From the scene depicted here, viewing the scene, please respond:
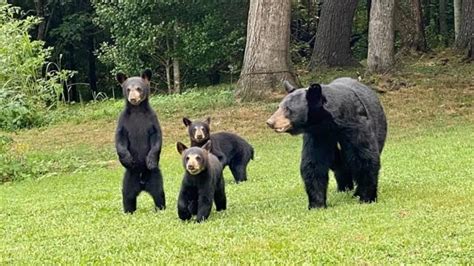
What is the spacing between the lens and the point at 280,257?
628cm

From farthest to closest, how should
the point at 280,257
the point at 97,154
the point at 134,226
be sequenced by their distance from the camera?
the point at 97,154
the point at 134,226
the point at 280,257

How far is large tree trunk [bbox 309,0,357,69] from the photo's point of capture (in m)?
24.9

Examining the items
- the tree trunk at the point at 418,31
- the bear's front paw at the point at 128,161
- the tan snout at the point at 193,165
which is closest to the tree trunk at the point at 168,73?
the tree trunk at the point at 418,31

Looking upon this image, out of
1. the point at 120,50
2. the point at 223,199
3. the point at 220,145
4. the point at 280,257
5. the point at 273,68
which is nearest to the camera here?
the point at 280,257

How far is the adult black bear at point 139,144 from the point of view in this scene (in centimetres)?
935

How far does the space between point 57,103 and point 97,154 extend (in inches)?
287

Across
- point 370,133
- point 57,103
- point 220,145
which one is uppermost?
point 370,133

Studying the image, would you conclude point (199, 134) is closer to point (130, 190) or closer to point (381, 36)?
point (130, 190)

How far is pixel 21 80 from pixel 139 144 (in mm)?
13714

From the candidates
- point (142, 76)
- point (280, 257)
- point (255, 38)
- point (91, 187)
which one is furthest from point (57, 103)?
point (280, 257)

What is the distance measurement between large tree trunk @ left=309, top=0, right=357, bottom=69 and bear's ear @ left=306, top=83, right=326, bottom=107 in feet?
55.5

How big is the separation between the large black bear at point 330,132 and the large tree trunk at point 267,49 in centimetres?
1189

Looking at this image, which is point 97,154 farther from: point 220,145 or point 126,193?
point 126,193

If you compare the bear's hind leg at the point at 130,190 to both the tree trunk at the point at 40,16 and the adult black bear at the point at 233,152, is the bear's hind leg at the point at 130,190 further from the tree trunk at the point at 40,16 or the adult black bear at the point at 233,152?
the tree trunk at the point at 40,16
